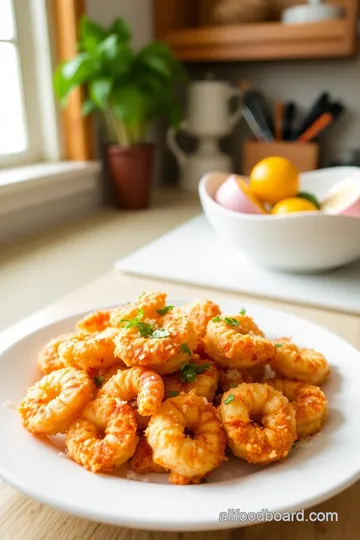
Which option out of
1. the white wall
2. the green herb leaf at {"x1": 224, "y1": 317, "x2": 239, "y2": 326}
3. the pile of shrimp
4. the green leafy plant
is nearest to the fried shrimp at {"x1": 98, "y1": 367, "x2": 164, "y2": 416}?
the pile of shrimp

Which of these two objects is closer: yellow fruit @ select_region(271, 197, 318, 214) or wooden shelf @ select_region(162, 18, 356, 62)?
yellow fruit @ select_region(271, 197, 318, 214)

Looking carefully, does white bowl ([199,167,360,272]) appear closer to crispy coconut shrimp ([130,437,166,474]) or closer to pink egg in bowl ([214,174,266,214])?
pink egg in bowl ([214,174,266,214])

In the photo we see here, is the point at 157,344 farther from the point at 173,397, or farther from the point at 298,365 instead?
the point at 298,365

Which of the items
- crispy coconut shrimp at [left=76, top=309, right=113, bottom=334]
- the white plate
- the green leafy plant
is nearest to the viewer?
the white plate

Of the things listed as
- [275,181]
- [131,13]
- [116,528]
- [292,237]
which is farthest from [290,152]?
[116,528]

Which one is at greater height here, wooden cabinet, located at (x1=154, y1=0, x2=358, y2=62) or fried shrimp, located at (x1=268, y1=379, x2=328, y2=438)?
wooden cabinet, located at (x1=154, y1=0, x2=358, y2=62)

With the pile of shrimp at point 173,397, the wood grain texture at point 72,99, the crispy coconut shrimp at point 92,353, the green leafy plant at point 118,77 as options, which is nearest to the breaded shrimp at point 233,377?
the pile of shrimp at point 173,397
